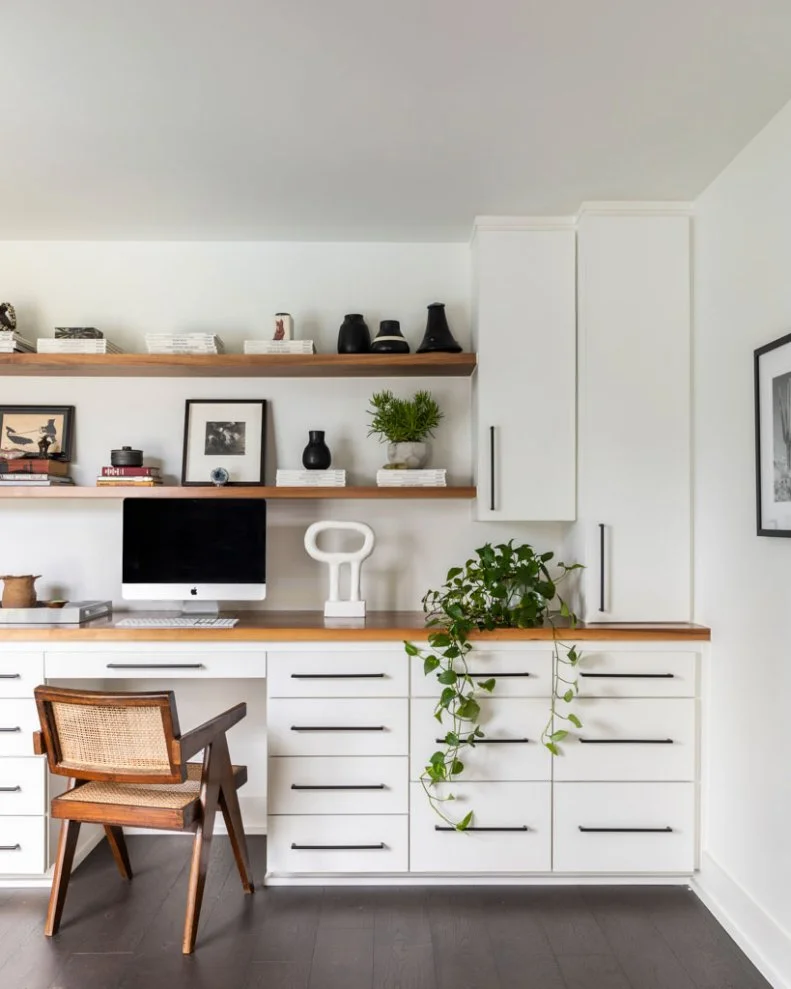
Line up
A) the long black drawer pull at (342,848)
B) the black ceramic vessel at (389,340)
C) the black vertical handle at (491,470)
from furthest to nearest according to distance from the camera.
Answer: the black ceramic vessel at (389,340), the black vertical handle at (491,470), the long black drawer pull at (342,848)

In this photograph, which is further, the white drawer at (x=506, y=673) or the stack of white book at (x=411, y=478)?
the stack of white book at (x=411, y=478)

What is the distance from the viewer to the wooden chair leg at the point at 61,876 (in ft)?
8.34

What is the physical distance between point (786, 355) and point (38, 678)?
110 inches

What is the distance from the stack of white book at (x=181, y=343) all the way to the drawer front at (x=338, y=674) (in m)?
1.31

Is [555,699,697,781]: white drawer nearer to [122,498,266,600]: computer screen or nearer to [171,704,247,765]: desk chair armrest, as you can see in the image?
[171,704,247,765]: desk chair armrest

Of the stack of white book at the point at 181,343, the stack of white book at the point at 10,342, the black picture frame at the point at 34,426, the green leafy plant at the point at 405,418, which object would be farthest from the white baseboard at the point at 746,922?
the stack of white book at the point at 10,342

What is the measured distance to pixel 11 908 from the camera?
273cm

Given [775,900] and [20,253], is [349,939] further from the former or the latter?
[20,253]

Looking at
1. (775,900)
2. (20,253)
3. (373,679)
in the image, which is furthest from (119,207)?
(775,900)

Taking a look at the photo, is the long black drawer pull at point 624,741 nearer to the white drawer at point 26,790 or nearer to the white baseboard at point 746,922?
the white baseboard at point 746,922

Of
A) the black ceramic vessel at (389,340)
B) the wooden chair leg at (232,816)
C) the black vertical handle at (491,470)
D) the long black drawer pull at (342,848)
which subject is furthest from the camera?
the black ceramic vessel at (389,340)

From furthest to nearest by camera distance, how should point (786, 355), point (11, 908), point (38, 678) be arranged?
1. point (38, 678)
2. point (11, 908)
3. point (786, 355)

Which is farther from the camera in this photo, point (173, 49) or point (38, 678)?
point (38, 678)

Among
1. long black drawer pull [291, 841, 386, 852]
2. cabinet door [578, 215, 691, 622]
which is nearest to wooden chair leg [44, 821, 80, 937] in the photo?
long black drawer pull [291, 841, 386, 852]
